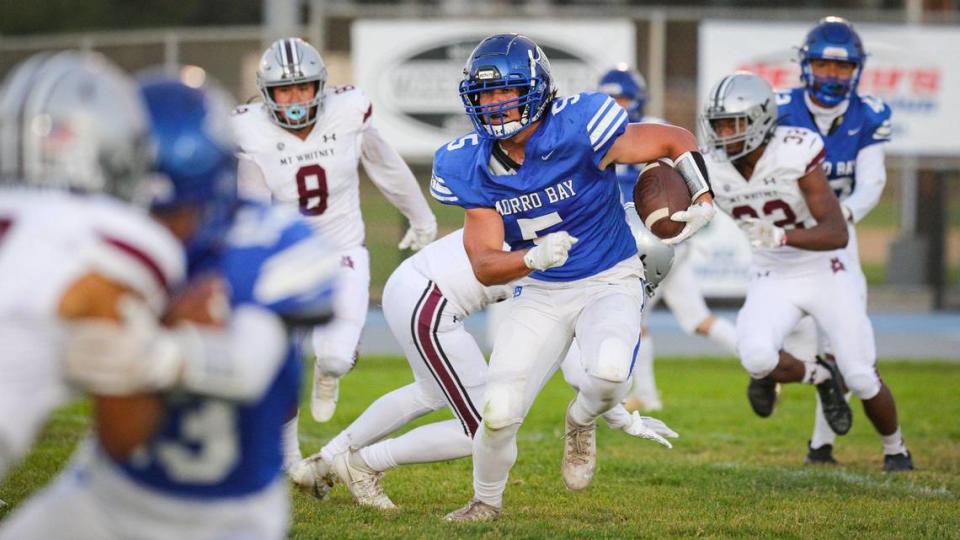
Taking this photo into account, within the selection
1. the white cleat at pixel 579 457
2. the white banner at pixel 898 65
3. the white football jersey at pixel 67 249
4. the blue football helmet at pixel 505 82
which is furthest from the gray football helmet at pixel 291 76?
the white banner at pixel 898 65

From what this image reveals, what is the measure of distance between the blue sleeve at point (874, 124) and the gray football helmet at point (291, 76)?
9.47 feet

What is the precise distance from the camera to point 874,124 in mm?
7227

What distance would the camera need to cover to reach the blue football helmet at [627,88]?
28.6 feet

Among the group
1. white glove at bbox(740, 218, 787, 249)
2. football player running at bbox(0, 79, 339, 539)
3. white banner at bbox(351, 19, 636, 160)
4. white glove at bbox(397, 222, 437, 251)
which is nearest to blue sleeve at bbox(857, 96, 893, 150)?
white glove at bbox(740, 218, 787, 249)

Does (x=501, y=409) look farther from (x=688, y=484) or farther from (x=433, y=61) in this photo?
(x=433, y=61)

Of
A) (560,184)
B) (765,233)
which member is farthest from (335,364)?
(765,233)

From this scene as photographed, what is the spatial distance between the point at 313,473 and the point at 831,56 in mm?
3595

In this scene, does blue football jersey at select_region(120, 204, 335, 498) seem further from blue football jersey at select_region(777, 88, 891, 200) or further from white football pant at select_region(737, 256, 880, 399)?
blue football jersey at select_region(777, 88, 891, 200)

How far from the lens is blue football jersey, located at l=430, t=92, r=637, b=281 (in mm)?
5047

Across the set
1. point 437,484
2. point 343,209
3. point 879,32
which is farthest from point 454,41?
point 437,484

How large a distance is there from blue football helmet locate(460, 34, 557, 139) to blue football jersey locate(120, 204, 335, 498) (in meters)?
2.14

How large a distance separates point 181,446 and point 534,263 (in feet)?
7.02

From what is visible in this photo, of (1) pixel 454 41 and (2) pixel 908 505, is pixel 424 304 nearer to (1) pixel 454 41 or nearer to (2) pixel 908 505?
(2) pixel 908 505

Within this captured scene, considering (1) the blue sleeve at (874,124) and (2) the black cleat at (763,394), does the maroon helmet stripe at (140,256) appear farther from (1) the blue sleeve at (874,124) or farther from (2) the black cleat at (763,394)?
(1) the blue sleeve at (874,124)
